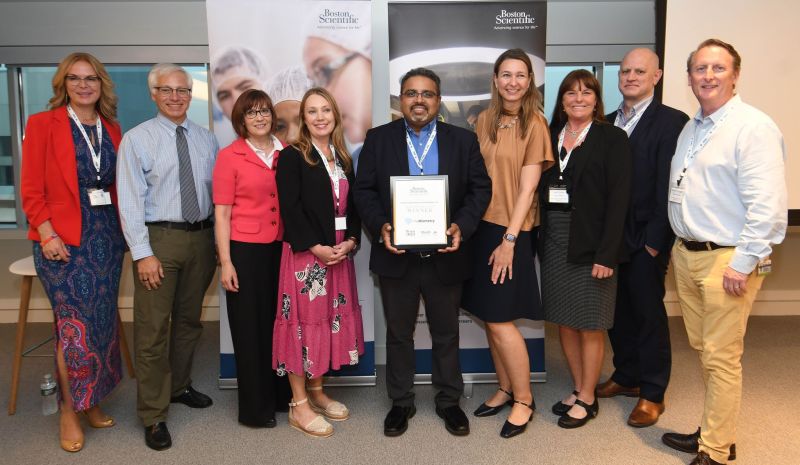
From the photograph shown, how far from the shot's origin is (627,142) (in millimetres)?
2719

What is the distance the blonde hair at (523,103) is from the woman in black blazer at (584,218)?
6.6 inches

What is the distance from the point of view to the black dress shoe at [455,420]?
9.37 feet

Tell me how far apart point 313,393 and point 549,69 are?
3.36 m

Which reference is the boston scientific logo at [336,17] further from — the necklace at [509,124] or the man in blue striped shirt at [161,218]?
the necklace at [509,124]

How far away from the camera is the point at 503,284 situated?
110 inches

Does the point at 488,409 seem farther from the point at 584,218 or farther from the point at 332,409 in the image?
the point at 584,218

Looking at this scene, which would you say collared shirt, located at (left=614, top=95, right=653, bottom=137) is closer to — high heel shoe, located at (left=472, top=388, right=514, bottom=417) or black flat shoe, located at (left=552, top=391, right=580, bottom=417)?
black flat shoe, located at (left=552, top=391, right=580, bottom=417)

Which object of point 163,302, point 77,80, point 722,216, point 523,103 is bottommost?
point 163,302

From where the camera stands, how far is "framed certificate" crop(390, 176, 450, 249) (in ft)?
8.46

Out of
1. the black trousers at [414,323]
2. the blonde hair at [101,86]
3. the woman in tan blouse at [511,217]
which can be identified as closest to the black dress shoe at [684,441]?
the woman in tan blouse at [511,217]

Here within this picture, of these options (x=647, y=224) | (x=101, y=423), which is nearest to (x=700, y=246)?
(x=647, y=224)

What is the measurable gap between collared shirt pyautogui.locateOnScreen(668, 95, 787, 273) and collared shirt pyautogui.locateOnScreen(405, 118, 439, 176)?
3.60ft

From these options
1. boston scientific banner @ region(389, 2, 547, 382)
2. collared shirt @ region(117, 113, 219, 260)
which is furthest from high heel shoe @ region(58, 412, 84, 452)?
boston scientific banner @ region(389, 2, 547, 382)

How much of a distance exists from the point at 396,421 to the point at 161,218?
1.56 meters
